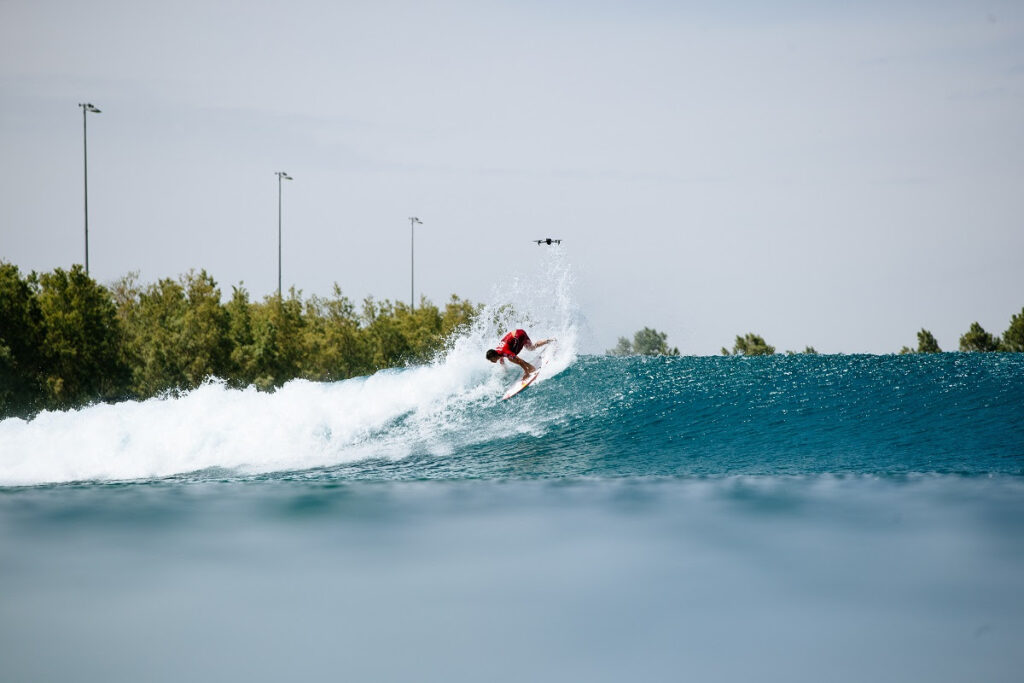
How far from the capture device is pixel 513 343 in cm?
2223

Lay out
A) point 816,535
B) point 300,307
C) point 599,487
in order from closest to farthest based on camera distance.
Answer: point 816,535
point 599,487
point 300,307

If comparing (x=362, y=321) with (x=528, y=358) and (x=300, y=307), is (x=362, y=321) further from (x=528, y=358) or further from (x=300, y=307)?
(x=528, y=358)

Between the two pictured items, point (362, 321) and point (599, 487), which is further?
point (362, 321)

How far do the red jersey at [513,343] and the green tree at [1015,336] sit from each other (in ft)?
272

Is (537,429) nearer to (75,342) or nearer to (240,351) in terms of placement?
(75,342)

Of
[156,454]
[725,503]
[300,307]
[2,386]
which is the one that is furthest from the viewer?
[300,307]

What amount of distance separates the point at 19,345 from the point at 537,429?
91.7 feet

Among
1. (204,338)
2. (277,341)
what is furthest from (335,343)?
(204,338)

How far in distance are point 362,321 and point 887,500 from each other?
6075 centimetres

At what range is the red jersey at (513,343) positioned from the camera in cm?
2214

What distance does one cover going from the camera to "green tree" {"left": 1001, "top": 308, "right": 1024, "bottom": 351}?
89.6 meters

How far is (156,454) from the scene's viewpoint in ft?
68.2

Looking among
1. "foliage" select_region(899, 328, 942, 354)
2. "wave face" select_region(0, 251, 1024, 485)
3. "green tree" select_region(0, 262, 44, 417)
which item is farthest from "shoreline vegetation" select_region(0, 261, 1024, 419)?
"foliage" select_region(899, 328, 942, 354)

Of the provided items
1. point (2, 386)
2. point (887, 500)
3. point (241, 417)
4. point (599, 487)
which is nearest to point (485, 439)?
point (599, 487)
